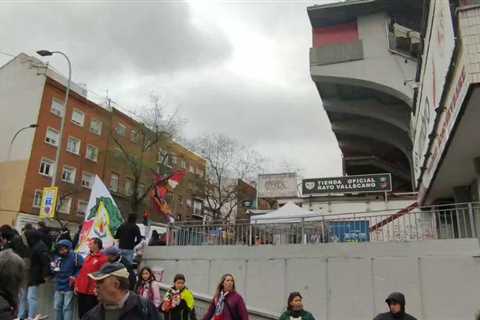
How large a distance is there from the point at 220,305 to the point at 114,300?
3915 millimetres

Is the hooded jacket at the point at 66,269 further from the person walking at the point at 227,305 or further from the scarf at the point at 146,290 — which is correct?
the person walking at the point at 227,305

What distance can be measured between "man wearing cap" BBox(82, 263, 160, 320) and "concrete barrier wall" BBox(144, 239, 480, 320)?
10.8m

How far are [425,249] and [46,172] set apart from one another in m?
35.3

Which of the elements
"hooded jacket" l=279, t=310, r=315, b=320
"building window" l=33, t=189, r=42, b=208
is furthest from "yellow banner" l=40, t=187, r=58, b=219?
"building window" l=33, t=189, r=42, b=208

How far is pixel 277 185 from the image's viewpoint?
119ft

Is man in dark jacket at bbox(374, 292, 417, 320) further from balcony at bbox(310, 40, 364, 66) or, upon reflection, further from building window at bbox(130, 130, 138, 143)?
building window at bbox(130, 130, 138, 143)

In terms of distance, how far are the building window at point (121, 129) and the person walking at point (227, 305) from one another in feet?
145

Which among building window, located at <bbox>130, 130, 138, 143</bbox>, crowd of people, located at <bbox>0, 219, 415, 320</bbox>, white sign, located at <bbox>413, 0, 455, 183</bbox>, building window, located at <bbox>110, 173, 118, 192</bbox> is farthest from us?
building window, located at <bbox>110, 173, 118, 192</bbox>

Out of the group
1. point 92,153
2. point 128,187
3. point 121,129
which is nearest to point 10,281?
point 92,153

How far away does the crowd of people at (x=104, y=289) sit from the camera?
3.01 meters

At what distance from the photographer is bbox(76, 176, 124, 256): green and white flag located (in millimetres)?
11586

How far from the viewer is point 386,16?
30.2m

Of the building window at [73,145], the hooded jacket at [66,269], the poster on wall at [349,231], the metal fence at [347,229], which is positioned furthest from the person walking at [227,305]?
the building window at [73,145]

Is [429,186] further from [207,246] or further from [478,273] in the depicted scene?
[207,246]
